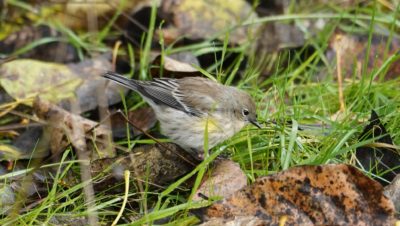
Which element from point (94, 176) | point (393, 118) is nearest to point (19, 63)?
point (94, 176)

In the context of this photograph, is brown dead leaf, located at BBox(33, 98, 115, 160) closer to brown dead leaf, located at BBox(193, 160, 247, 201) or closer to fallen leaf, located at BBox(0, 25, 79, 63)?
brown dead leaf, located at BBox(193, 160, 247, 201)

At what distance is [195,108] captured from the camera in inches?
146

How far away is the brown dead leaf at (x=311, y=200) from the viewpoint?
2627 millimetres

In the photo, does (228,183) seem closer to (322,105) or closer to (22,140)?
(322,105)

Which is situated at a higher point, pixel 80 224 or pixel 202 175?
pixel 202 175

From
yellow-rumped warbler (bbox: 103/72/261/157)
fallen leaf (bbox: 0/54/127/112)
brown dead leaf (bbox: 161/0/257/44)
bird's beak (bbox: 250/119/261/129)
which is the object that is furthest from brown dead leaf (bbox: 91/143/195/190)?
brown dead leaf (bbox: 161/0/257/44)

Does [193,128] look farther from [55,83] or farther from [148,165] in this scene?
[55,83]

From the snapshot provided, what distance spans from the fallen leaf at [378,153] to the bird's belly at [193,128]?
0.62m

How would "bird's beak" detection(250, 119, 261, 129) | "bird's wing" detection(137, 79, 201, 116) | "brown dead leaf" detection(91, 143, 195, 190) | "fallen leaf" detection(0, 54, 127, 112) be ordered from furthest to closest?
"fallen leaf" detection(0, 54, 127, 112)
"bird's wing" detection(137, 79, 201, 116)
"bird's beak" detection(250, 119, 261, 129)
"brown dead leaf" detection(91, 143, 195, 190)

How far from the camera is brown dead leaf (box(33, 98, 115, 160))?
349 centimetres

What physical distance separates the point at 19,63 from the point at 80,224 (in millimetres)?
1545

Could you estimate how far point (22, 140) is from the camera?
373 cm

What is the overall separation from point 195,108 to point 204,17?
1.25m

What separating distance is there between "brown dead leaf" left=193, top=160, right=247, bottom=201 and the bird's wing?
27.2 inches
